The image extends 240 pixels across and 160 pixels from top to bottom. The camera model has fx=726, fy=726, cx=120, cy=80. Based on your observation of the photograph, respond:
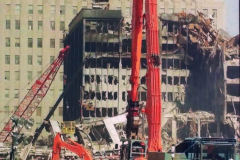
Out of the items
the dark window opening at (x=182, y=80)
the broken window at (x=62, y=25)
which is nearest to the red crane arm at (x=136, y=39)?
the broken window at (x=62, y=25)

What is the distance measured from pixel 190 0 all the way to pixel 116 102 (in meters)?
14.3

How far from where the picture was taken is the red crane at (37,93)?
68.4 m

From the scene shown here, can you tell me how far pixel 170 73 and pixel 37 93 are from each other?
53.3 ft

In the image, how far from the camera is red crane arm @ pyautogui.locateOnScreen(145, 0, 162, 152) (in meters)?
48.6

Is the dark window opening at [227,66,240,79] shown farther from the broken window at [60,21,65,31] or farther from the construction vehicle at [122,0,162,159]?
the construction vehicle at [122,0,162,159]

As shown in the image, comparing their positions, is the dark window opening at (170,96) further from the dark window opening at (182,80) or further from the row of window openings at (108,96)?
the row of window openings at (108,96)

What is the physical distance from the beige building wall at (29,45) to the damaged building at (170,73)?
1356mm

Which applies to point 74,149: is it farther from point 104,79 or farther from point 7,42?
point 104,79

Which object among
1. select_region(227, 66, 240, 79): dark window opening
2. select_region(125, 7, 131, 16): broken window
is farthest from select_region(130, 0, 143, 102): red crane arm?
select_region(227, 66, 240, 79): dark window opening

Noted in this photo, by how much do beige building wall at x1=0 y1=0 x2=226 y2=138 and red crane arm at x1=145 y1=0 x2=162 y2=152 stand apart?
22.2 m

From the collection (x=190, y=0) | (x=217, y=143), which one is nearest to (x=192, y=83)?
(x=190, y=0)

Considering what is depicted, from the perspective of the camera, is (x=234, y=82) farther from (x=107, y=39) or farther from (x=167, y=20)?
(x=107, y=39)

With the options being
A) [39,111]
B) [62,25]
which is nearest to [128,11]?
[62,25]

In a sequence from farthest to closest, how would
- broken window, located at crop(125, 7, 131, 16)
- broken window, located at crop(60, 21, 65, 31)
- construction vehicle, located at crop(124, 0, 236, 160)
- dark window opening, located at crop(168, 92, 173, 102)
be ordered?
dark window opening, located at crop(168, 92, 173, 102)
broken window, located at crop(125, 7, 131, 16)
broken window, located at crop(60, 21, 65, 31)
construction vehicle, located at crop(124, 0, 236, 160)
